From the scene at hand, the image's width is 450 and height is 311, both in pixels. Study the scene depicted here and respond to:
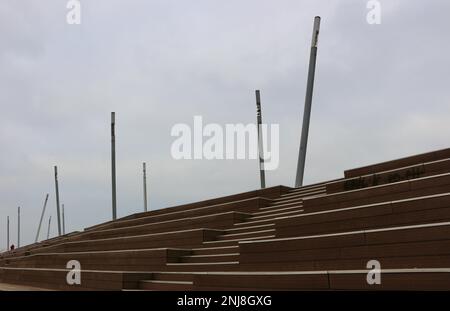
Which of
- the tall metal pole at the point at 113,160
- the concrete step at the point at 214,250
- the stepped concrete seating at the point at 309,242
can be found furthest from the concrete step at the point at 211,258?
the tall metal pole at the point at 113,160

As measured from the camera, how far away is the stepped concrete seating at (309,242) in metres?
6.06

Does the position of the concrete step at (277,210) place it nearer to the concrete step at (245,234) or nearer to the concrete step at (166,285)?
the concrete step at (245,234)

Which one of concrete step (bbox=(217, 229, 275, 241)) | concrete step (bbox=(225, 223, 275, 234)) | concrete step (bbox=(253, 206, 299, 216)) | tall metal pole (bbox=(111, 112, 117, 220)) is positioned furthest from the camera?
tall metal pole (bbox=(111, 112, 117, 220))

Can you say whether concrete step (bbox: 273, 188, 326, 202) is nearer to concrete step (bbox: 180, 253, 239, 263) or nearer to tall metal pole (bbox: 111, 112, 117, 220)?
concrete step (bbox: 180, 253, 239, 263)

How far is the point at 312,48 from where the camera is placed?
19516mm

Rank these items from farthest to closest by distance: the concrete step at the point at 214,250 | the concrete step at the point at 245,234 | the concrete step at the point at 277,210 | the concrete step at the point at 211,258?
the concrete step at the point at 277,210 → the concrete step at the point at 245,234 → the concrete step at the point at 214,250 → the concrete step at the point at 211,258

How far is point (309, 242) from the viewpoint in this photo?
24.3ft

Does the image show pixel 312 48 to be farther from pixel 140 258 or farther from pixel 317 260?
pixel 317 260

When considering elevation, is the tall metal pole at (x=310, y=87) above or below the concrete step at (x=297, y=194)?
above

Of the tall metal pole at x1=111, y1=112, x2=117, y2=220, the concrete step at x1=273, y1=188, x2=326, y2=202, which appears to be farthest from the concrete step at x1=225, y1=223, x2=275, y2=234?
the tall metal pole at x1=111, y1=112, x2=117, y2=220

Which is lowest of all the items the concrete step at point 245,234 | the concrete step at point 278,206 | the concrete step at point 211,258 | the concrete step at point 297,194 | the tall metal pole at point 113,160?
the concrete step at point 211,258

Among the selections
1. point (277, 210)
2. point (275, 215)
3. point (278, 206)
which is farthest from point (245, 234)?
point (278, 206)

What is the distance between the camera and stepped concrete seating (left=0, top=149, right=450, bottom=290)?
6.06 m
